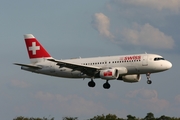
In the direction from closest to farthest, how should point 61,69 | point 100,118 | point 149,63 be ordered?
point 149,63
point 61,69
point 100,118

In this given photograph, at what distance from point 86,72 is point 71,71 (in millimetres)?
2438

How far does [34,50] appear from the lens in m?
108

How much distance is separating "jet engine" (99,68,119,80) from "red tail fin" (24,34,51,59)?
1316cm

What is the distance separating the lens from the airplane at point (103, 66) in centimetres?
9544

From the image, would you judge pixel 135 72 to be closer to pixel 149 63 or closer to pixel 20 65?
pixel 149 63

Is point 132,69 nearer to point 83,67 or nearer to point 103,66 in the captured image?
point 103,66

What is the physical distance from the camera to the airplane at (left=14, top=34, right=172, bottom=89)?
9544cm

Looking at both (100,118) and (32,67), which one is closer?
(32,67)

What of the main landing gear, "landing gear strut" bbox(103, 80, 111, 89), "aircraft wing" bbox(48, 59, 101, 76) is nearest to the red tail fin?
the main landing gear

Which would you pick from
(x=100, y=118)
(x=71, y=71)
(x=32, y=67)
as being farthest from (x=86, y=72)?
(x=100, y=118)

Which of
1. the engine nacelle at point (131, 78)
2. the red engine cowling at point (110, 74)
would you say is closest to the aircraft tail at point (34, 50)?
the engine nacelle at point (131, 78)

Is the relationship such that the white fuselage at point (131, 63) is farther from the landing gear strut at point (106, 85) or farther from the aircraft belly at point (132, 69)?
the landing gear strut at point (106, 85)

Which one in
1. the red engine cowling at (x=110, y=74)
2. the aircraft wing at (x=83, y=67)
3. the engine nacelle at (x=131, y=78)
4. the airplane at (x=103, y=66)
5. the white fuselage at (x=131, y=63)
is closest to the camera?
the white fuselage at (x=131, y=63)

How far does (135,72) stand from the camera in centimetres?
9600
